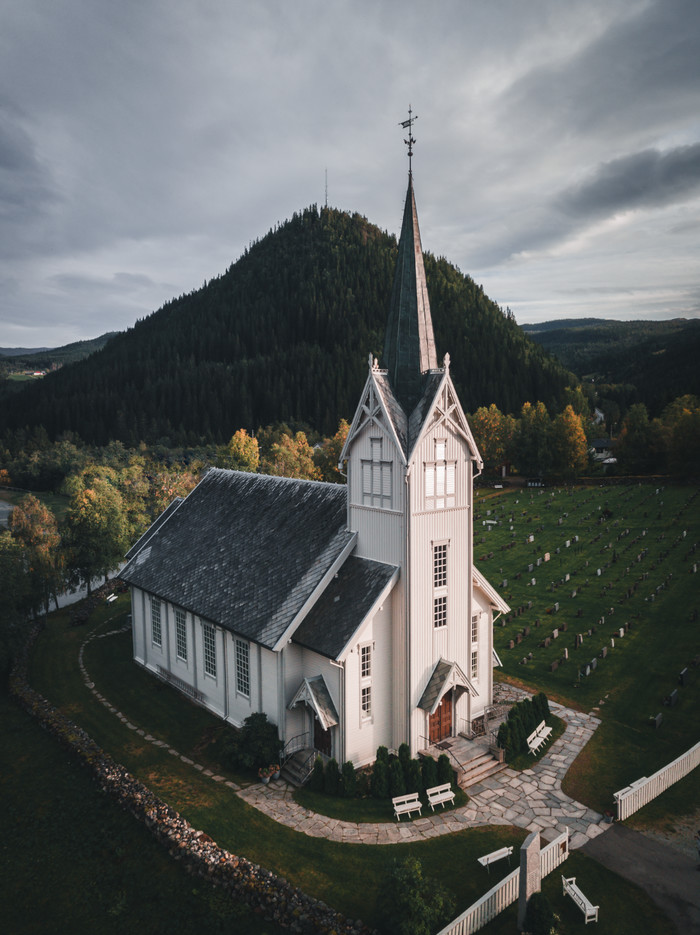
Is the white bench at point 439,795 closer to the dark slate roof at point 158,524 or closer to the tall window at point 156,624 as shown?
the tall window at point 156,624

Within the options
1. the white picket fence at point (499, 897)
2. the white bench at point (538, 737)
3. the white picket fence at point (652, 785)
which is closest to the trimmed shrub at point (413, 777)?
the white picket fence at point (499, 897)

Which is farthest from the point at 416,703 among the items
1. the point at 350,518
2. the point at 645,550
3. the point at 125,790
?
the point at 645,550

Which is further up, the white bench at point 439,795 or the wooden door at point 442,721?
the wooden door at point 442,721

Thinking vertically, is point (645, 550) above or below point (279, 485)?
below

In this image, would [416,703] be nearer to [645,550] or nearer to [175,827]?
[175,827]

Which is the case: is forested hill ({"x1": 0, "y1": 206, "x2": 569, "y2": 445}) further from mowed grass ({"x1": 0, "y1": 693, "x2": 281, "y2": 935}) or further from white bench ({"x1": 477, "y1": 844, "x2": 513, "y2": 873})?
white bench ({"x1": 477, "y1": 844, "x2": 513, "y2": 873})
